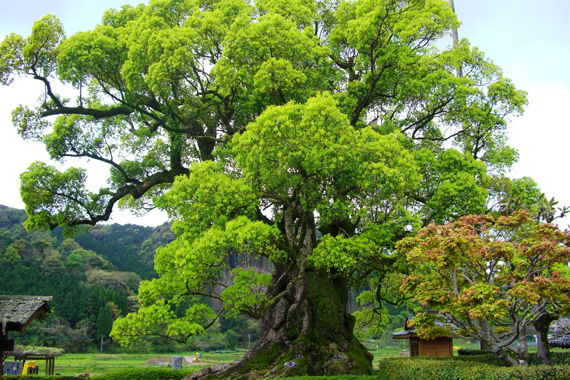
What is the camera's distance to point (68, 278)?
3644 cm

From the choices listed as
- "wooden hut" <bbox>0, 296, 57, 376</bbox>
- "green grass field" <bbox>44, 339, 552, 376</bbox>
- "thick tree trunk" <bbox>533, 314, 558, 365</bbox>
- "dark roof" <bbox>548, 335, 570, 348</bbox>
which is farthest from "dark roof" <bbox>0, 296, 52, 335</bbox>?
"dark roof" <bbox>548, 335, 570, 348</bbox>

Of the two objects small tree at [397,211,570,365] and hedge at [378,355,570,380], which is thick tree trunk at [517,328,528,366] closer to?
small tree at [397,211,570,365]

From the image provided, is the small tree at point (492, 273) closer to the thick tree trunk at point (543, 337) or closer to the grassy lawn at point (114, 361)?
the thick tree trunk at point (543, 337)

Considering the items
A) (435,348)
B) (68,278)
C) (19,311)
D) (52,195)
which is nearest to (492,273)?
(435,348)

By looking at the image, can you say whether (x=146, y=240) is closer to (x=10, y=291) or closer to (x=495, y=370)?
(x=10, y=291)

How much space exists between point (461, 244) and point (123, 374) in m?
10.5

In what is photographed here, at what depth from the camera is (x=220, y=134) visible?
57.9ft

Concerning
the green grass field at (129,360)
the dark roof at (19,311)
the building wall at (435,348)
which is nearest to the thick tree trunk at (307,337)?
the building wall at (435,348)

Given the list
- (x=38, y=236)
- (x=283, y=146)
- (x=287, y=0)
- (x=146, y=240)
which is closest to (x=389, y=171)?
(x=283, y=146)

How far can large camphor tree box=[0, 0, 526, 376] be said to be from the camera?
1229 centimetres

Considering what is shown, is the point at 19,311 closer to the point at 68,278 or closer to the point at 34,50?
the point at 34,50

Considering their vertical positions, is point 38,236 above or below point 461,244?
A: above

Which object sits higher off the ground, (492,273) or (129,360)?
(492,273)

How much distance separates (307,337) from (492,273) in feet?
18.8
